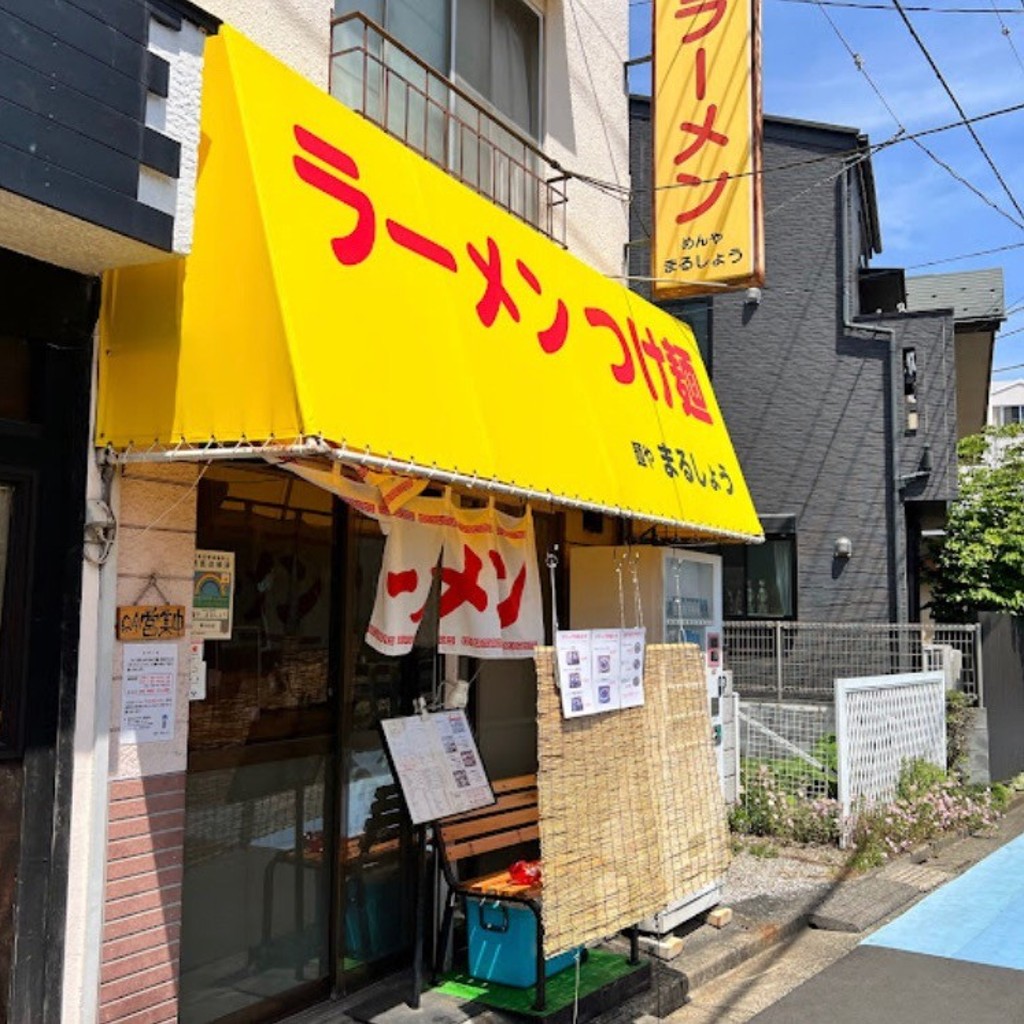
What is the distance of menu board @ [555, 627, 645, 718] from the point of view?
5211mm

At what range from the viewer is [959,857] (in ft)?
33.4

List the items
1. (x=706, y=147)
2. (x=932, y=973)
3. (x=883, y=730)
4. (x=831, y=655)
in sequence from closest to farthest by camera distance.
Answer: (x=932, y=973) < (x=706, y=147) < (x=883, y=730) < (x=831, y=655)

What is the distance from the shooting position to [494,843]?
6.36 meters

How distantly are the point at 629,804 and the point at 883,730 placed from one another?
20.9ft

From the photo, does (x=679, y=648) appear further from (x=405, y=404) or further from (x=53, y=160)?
(x=53, y=160)

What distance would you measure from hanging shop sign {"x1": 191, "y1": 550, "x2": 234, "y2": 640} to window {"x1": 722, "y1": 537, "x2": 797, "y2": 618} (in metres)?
11.3

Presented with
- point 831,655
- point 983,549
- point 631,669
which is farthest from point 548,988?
point 983,549

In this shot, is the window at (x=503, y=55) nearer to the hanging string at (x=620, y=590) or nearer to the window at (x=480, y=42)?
the window at (x=480, y=42)

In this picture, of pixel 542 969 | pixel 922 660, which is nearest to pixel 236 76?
pixel 542 969

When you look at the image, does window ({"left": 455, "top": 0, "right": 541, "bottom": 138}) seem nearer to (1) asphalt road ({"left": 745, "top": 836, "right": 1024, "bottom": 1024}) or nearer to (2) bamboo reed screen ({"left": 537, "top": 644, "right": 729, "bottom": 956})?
(2) bamboo reed screen ({"left": 537, "top": 644, "right": 729, "bottom": 956})

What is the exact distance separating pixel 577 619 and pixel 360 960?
3.04 m

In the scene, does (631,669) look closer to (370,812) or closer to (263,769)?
(370,812)

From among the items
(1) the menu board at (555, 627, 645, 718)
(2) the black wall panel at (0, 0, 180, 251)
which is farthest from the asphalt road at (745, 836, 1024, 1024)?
(2) the black wall panel at (0, 0, 180, 251)

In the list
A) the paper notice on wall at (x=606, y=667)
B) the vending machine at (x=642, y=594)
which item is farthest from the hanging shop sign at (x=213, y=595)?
the vending machine at (x=642, y=594)
